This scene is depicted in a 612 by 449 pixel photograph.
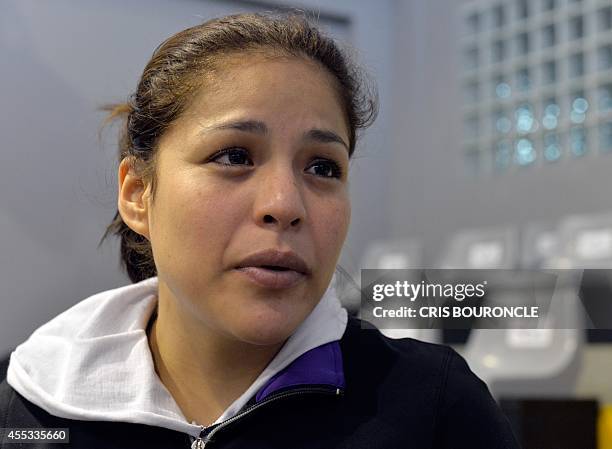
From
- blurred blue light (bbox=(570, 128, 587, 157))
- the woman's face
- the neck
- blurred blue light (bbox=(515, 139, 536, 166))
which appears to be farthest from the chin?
blurred blue light (bbox=(515, 139, 536, 166))

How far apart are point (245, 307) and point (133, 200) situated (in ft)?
0.90

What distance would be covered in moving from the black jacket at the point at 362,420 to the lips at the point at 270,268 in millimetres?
143

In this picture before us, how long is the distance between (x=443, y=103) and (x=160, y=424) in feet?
12.0

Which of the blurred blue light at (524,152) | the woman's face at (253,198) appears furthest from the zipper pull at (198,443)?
the blurred blue light at (524,152)

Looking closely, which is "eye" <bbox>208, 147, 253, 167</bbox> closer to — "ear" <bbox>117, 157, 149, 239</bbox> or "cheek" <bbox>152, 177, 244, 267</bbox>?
"cheek" <bbox>152, 177, 244, 267</bbox>

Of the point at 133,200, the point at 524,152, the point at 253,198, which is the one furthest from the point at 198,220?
the point at 524,152

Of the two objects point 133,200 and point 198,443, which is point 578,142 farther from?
point 198,443

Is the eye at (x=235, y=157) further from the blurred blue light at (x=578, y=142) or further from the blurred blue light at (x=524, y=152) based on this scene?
the blurred blue light at (x=524, y=152)

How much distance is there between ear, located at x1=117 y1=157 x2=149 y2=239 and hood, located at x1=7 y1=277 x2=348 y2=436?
117mm

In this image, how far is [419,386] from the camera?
36.1 inches

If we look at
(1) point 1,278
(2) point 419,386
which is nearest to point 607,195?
(1) point 1,278

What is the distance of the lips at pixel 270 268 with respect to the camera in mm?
828

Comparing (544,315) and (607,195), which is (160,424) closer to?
(544,315)

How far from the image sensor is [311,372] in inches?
35.8
